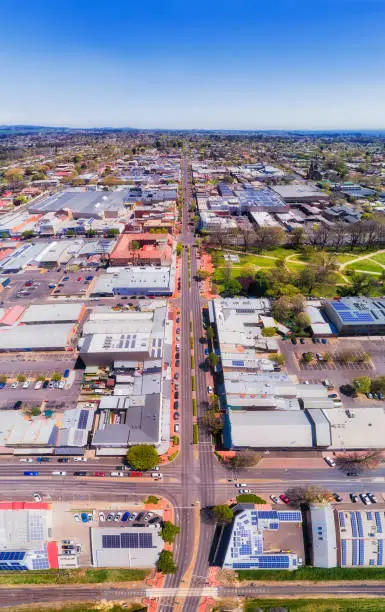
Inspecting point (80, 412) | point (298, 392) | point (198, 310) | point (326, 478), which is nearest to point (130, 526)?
point (80, 412)

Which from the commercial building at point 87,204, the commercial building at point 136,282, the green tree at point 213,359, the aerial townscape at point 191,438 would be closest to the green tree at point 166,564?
the aerial townscape at point 191,438

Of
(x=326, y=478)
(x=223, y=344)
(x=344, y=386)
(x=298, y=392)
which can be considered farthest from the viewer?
(x=223, y=344)

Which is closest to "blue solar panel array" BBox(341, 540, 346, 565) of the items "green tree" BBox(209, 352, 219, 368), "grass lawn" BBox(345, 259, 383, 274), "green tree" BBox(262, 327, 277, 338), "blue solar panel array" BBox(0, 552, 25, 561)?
"green tree" BBox(209, 352, 219, 368)

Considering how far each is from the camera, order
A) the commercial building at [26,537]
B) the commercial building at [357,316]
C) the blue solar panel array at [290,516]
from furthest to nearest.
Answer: the commercial building at [357,316]
the blue solar panel array at [290,516]
the commercial building at [26,537]

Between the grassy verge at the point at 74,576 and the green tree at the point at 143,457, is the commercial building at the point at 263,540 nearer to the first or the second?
the grassy verge at the point at 74,576

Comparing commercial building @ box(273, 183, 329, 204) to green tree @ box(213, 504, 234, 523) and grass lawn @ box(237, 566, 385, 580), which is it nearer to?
green tree @ box(213, 504, 234, 523)

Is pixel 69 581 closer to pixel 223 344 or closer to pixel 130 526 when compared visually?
pixel 130 526
